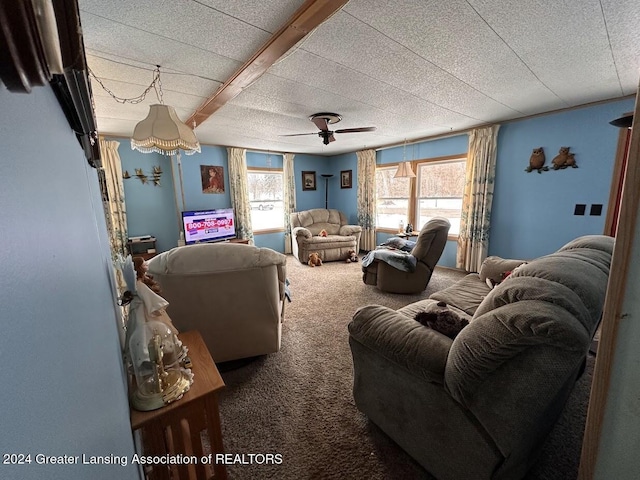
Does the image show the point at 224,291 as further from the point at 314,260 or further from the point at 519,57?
the point at 314,260

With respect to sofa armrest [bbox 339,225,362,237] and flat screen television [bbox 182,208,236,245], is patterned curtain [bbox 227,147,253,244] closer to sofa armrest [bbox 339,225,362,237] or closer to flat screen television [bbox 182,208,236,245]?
flat screen television [bbox 182,208,236,245]

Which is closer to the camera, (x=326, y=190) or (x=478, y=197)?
(x=478, y=197)

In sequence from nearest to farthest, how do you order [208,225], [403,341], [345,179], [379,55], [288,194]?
[403,341] < [379,55] < [208,225] < [288,194] < [345,179]

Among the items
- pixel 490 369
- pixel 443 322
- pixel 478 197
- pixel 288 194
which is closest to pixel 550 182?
pixel 478 197

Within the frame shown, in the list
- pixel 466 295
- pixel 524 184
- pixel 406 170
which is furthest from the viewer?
pixel 406 170

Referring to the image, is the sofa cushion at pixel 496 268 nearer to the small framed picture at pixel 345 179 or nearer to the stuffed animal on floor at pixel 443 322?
the stuffed animal on floor at pixel 443 322

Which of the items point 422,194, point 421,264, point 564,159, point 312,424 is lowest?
point 312,424

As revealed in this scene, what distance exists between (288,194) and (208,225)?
1900 mm

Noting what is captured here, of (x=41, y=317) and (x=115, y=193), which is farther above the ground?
(x=115, y=193)

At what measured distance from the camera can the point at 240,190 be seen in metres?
5.18

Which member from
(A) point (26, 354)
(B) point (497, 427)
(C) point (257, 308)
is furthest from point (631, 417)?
(C) point (257, 308)

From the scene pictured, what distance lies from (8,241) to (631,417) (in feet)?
3.61

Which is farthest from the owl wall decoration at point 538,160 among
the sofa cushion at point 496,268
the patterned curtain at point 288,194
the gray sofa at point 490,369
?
the patterned curtain at point 288,194

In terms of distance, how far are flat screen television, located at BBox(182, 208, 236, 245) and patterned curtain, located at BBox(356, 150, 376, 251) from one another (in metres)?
2.70
